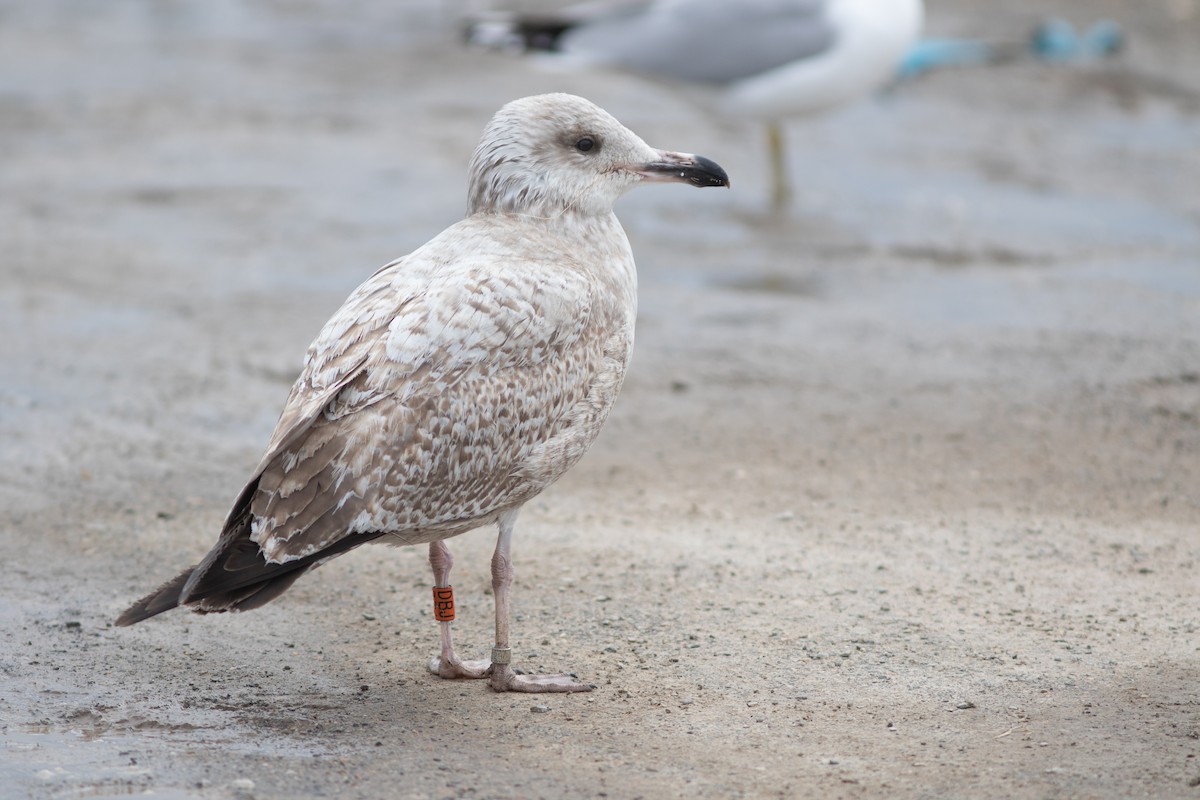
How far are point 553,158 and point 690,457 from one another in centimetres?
232

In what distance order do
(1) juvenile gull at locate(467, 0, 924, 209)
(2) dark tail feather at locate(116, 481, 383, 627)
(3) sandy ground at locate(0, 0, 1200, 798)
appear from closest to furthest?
(2) dark tail feather at locate(116, 481, 383, 627) < (3) sandy ground at locate(0, 0, 1200, 798) < (1) juvenile gull at locate(467, 0, 924, 209)

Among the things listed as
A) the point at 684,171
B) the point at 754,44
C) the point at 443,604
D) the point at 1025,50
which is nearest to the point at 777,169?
the point at 754,44

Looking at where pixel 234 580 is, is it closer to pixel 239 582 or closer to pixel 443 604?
pixel 239 582

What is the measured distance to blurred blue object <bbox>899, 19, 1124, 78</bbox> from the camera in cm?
1406

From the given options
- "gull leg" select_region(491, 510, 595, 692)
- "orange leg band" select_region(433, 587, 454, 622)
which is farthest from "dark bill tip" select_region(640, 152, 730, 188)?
"orange leg band" select_region(433, 587, 454, 622)

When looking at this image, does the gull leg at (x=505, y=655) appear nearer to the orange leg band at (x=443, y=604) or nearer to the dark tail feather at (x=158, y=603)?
the orange leg band at (x=443, y=604)

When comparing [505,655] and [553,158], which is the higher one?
[553,158]

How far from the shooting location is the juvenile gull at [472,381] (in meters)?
4.33

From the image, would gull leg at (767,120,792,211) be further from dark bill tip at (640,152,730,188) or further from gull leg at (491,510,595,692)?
gull leg at (491,510,595,692)

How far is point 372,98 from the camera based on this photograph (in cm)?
1348

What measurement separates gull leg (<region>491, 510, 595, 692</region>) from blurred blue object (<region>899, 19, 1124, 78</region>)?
10.2m

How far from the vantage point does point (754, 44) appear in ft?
36.0

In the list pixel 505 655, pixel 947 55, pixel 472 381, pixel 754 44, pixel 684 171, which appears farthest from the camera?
pixel 947 55

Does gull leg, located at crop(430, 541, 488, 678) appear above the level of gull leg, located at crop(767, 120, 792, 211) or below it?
below
